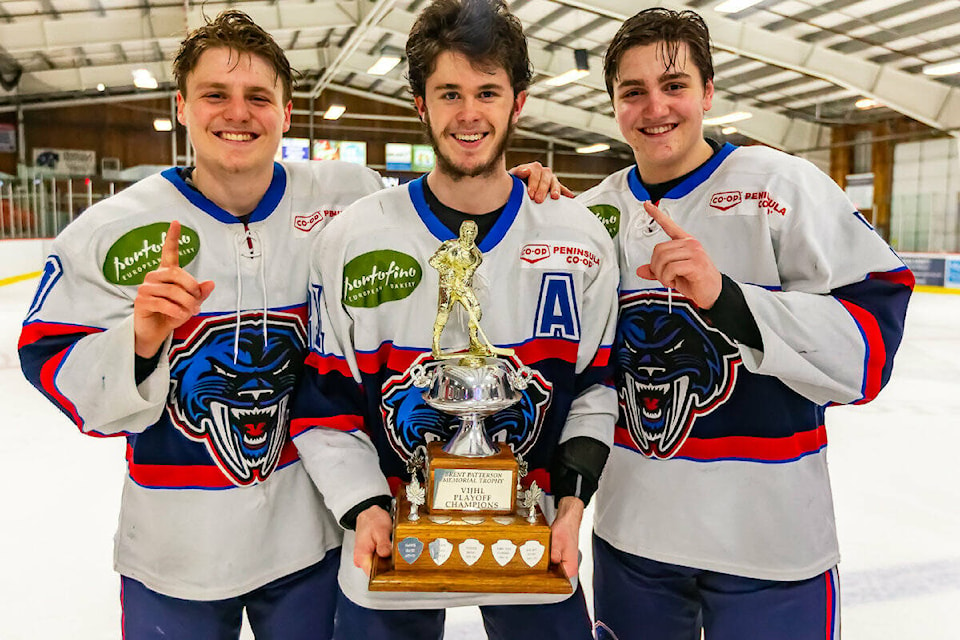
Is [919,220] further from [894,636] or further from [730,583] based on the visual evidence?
[730,583]

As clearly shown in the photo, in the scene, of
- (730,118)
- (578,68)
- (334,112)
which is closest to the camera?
(578,68)

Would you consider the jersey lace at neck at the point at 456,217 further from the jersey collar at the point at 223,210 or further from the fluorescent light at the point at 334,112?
the fluorescent light at the point at 334,112

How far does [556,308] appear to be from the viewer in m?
1.38

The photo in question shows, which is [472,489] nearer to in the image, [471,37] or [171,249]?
[171,249]

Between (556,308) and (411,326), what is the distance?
26cm

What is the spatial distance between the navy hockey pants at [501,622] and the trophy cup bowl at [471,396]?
333mm

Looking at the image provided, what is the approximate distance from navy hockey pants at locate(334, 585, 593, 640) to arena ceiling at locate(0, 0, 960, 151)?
22.5ft

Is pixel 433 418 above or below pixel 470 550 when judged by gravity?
above

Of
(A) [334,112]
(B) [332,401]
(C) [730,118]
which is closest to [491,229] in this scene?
(B) [332,401]

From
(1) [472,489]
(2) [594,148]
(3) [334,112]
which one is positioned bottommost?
(1) [472,489]

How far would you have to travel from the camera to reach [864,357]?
1.34 meters

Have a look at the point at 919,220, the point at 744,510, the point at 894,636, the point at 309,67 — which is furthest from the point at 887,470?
the point at 309,67

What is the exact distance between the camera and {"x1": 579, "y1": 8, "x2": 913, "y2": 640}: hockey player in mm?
1357

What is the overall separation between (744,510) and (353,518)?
2.42ft
